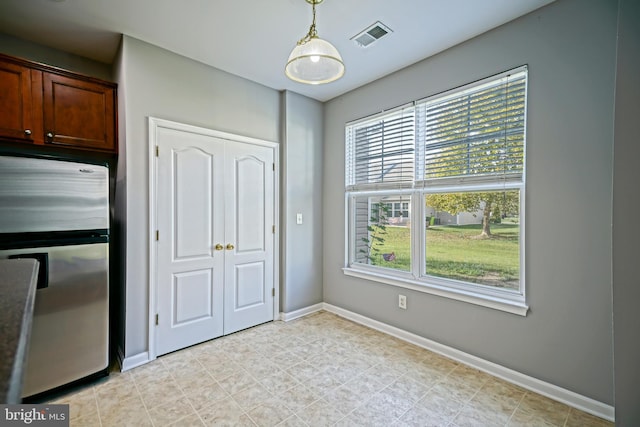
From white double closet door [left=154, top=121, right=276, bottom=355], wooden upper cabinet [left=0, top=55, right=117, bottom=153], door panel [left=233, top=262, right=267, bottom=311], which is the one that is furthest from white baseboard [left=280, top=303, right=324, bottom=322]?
wooden upper cabinet [left=0, top=55, right=117, bottom=153]

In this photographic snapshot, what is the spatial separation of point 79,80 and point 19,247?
1.40 meters

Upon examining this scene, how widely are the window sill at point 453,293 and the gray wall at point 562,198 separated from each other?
61mm

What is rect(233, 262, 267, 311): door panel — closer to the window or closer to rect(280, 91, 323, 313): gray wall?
rect(280, 91, 323, 313): gray wall

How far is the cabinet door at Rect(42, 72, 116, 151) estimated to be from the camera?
2277 millimetres

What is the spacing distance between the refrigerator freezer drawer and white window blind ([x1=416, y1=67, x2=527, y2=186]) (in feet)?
9.49

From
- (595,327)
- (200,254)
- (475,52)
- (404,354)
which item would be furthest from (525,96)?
(200,254)

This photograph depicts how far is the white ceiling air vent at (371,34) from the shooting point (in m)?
2.30

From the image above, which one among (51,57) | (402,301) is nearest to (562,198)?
(402,301)

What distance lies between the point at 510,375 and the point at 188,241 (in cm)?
291

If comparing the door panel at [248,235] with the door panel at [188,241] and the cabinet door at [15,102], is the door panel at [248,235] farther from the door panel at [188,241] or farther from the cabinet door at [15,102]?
the cabinet door at [15,102]

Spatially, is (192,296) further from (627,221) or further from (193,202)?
(627,221)

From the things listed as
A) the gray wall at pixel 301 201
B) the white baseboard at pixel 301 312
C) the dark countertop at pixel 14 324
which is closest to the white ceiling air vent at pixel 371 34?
the gray wall at pixel 301 201

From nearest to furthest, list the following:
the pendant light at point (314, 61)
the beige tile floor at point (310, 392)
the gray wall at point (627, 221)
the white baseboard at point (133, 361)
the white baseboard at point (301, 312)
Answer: the gray wall at point (627, 221) < the pendant light at point (314, 61) < the beige tile floor at point (310, 392) < the white baseboard at point (133, 361) < the white baseboard at point (301, 312)

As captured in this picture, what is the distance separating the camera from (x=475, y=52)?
244 centimetres
